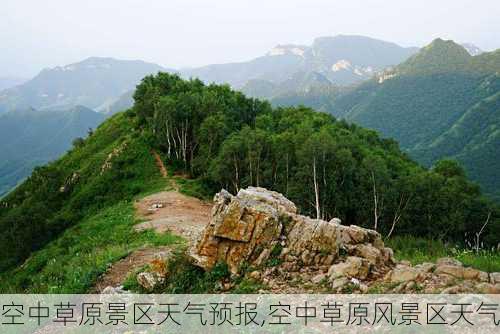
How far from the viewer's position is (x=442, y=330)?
8.40 metres

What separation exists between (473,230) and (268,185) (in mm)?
22836

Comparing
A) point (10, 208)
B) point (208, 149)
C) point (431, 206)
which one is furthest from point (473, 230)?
point (10, 208)

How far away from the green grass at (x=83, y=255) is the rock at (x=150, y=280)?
333 centimetres

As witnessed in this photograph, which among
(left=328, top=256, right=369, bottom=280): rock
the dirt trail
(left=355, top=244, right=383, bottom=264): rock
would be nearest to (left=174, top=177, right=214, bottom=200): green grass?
the dirt trail

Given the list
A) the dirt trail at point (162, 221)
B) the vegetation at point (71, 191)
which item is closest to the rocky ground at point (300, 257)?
the dirt trail at point (162, 221)

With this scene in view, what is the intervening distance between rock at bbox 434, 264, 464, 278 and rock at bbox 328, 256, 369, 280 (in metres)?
1.85

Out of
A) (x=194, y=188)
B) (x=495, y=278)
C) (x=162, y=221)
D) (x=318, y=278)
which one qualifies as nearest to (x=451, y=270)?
(x=495, y=278)

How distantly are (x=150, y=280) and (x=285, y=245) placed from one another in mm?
4594

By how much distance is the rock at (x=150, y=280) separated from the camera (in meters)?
13.0

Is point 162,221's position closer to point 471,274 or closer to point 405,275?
point 405,275

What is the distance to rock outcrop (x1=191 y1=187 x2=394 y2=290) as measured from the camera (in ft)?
38.7

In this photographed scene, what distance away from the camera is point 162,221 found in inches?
966

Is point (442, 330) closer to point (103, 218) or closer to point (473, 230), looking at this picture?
point (103, 218)

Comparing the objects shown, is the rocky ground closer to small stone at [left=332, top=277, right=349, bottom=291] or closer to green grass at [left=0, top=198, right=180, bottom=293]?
small stone at [left=332, top=277, right=349, bottom=291]
